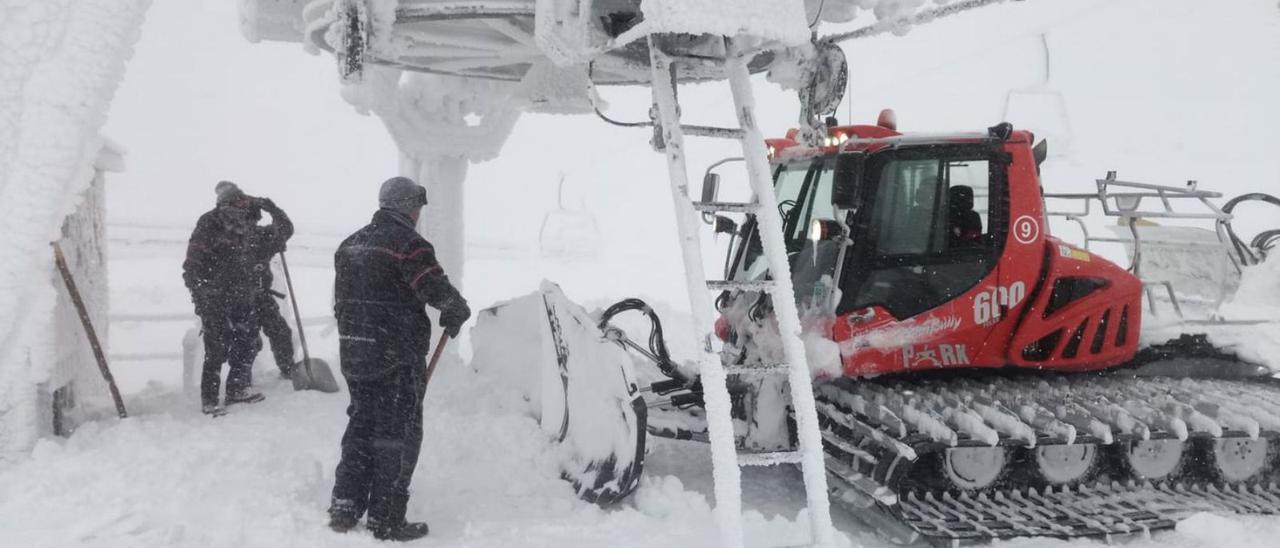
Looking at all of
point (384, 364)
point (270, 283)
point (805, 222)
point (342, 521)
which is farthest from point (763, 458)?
point (270, 283)

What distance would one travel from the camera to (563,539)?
424cm

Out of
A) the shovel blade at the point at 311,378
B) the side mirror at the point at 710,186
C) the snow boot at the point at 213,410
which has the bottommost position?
the snow boot at the point at 213,410

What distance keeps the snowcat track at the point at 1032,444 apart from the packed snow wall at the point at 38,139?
454 centimetres

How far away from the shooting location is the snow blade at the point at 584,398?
4.49 meters

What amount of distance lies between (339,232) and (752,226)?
19292mm

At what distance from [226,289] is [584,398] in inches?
122

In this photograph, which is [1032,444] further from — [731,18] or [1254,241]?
[1254,241]

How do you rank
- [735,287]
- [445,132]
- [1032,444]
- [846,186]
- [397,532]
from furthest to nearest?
[445,132] → [846,186] → [1032,444] → [397,532] → [735,287]

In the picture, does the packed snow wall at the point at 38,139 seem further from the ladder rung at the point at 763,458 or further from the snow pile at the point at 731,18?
the ladder rung at the point at 763,458

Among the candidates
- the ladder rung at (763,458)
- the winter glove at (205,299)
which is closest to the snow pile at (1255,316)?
the ladder rung at (763,458)

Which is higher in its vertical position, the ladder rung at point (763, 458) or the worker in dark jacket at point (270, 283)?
the worker in dark jacket at point (270, 283)

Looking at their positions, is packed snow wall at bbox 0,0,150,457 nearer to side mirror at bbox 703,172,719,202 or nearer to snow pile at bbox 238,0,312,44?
snow pile at bbox 238,0,312,44

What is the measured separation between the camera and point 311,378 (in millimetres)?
7152

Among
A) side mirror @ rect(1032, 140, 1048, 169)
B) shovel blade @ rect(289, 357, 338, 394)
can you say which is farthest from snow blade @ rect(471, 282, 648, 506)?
side mirror @ rect(1032, 140, 1048, 169)
